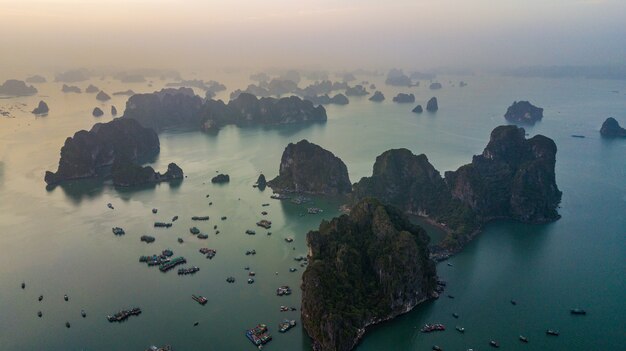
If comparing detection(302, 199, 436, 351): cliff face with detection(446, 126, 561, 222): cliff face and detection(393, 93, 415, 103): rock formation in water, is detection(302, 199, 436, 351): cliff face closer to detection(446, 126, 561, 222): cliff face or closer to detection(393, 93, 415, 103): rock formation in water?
detection(446, 126, 561, 222): cliff face

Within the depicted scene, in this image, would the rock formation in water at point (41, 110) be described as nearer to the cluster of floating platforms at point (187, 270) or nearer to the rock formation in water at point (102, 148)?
the rock formation in water at point (102, 148)

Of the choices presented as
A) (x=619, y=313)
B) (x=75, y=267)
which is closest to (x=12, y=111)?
(x=75, y=267)

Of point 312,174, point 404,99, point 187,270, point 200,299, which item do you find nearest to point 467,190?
point 312,174

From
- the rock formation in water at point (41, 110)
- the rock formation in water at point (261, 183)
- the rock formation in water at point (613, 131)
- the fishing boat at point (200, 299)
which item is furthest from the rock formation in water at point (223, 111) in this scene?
the fishing boat at point (200, 299)

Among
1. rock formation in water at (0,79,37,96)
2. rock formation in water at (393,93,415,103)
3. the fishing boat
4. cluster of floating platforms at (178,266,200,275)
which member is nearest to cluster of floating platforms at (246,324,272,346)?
the fishing boat

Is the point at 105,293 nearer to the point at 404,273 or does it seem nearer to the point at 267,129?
the point at 404,273
